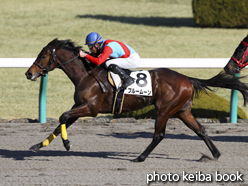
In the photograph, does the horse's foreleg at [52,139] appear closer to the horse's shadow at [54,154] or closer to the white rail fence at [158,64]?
the horse's shadow at [54,154]

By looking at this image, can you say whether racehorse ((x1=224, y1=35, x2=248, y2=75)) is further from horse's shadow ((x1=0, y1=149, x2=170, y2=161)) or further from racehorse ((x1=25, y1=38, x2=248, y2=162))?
horse's shadow ((x1=0, y1=149, x2=170, y2=161))

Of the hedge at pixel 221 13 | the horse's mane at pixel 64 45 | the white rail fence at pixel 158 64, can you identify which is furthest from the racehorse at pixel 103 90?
the hedge at pixel 221 13

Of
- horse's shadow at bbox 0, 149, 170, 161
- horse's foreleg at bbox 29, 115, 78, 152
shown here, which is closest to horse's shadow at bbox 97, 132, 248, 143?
horse's shadow at bbox 0, 149, 170, 161

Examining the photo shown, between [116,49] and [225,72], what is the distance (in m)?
1.56

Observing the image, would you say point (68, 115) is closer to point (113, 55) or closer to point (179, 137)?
point (113, 55)

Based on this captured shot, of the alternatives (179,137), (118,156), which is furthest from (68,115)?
(179,137)

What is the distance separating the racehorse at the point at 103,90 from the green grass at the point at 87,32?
3200mm

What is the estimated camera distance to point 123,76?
5.46 m

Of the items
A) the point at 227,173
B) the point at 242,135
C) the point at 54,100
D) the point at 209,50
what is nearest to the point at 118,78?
the point at 227,173

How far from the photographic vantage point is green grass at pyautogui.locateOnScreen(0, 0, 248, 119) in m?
10.5

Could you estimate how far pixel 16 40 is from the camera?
1766 centimetres

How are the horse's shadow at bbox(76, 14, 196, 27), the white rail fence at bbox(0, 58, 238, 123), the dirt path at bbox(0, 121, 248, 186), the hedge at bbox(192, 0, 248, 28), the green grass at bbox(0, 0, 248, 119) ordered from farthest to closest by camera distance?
the horse's shadow at bbox(76, 14, 196, 27), the hedge at bbox(192, 0, 248, 28), the green grass at bbox(0, 0, 248, 119), the white rail fence at bbox(0, 58, 238, 123), the dirt path at bbox(0, 121, 248, 186)

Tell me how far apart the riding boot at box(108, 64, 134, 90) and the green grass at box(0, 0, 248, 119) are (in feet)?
11.6

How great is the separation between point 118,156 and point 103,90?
2.91 ft
